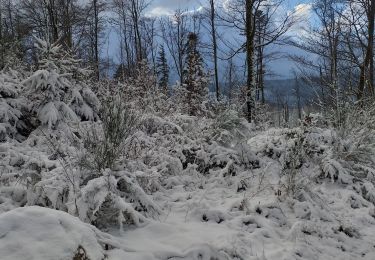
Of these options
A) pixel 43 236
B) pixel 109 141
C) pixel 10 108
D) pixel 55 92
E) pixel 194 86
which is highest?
pixel 194 86

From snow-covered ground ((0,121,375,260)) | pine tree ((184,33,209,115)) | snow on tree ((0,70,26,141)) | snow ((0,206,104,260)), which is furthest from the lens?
pine tree ((184,33,209,115))

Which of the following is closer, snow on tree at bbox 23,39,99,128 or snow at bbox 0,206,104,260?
snow at bbox 0,206,104,260

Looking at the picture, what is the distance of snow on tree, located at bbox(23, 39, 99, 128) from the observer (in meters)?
6.24

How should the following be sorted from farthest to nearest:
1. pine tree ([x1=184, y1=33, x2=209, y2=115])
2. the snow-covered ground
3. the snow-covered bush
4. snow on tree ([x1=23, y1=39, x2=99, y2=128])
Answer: pine tree ([x1=184, y1=33, x2=209, y2=115])
snow on tree ([x1=23, y1=39, x2=99, y2=128])
the snow-covered bush
the snow-covered ground

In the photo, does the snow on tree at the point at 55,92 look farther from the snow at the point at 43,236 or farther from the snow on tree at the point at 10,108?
the snow at the point at 43,236

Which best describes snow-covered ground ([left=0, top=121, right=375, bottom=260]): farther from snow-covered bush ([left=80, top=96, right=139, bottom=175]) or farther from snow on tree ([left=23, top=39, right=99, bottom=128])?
snow on tree ([left=23, top=39, right=99, bottom=128])

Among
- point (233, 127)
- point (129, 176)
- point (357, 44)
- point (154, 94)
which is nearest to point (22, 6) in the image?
point (154, 94)

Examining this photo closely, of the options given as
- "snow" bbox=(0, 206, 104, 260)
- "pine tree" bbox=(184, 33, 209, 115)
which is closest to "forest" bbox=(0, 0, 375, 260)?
"snow" bbox=(0, 206, 104, 260)

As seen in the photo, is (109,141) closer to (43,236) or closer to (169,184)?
(169,184)

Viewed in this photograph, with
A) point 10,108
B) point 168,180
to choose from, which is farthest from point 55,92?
point 168,180

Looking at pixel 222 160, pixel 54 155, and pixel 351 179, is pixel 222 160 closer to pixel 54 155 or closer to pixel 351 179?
pixel 351 179

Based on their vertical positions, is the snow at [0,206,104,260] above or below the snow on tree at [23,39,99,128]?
below

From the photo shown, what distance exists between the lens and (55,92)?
6395 mm

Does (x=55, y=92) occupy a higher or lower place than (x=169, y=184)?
higher
